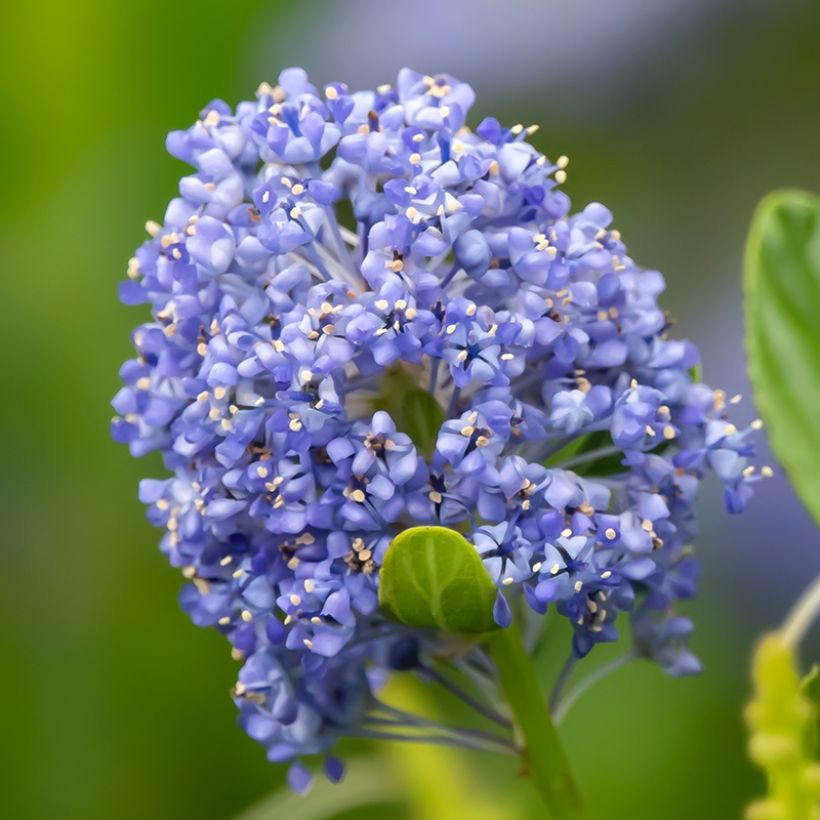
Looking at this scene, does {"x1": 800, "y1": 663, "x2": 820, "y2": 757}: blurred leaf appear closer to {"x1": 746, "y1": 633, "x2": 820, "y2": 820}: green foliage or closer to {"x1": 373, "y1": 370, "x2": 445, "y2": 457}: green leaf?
{"x1": 746, "y1": 633, "x2": 820, "y2": 820}: green foliage

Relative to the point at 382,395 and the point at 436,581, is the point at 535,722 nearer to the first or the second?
the point at 436,581

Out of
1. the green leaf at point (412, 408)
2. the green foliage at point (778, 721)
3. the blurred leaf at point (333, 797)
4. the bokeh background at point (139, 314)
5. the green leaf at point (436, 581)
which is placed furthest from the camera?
the bokeh background at point (139, 314)

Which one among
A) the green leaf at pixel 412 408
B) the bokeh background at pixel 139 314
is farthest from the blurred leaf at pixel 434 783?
the green leaf at pixel 412 408

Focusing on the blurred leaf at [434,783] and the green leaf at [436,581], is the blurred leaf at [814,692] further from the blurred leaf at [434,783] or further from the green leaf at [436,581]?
the blurred leaf at [434,783]

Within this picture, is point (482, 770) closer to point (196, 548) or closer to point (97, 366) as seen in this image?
point (97, 366)

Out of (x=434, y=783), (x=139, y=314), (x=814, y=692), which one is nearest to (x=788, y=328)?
(x=814, y=692)

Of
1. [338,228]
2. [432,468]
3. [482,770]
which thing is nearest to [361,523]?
[432,468]
